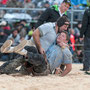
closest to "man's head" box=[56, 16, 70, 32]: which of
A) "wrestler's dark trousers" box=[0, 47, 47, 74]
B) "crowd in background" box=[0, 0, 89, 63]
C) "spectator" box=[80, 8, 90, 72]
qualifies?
"wrestler's dark trousers" box=[0, 47, 47, 74]

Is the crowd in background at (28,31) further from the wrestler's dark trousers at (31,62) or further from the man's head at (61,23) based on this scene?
the wrestler's dark trousers at (31,62)

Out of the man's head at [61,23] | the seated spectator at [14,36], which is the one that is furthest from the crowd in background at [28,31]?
the man's head at [61,23]

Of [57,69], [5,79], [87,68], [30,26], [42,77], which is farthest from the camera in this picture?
[30,26]

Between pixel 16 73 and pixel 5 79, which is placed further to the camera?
pixel 16 73

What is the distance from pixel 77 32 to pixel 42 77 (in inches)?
302

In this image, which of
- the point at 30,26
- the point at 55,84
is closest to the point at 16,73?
the point at 55,84

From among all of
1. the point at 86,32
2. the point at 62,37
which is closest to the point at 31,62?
the point at 62,37

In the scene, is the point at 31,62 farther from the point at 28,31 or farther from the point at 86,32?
the point at 28,31

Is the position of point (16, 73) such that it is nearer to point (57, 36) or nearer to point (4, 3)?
point (57, 36)

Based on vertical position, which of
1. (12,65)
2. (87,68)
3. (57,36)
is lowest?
(87,68)

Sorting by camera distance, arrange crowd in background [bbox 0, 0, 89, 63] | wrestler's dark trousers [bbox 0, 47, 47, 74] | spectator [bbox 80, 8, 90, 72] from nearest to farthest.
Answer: wrestler's dark trousers [bbox 0, 47, 47, 74] → spectator [bbox 80, 8, 90, 72] → crowd in background [bbox 0, 0, 89, 63]

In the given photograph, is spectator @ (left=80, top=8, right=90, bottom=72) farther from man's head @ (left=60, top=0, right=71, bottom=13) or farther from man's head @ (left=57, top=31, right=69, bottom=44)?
man's head @ (left=57, top=31, right=69, bottom=44)

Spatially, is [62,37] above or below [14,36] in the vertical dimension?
above

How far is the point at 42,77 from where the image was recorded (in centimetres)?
738
